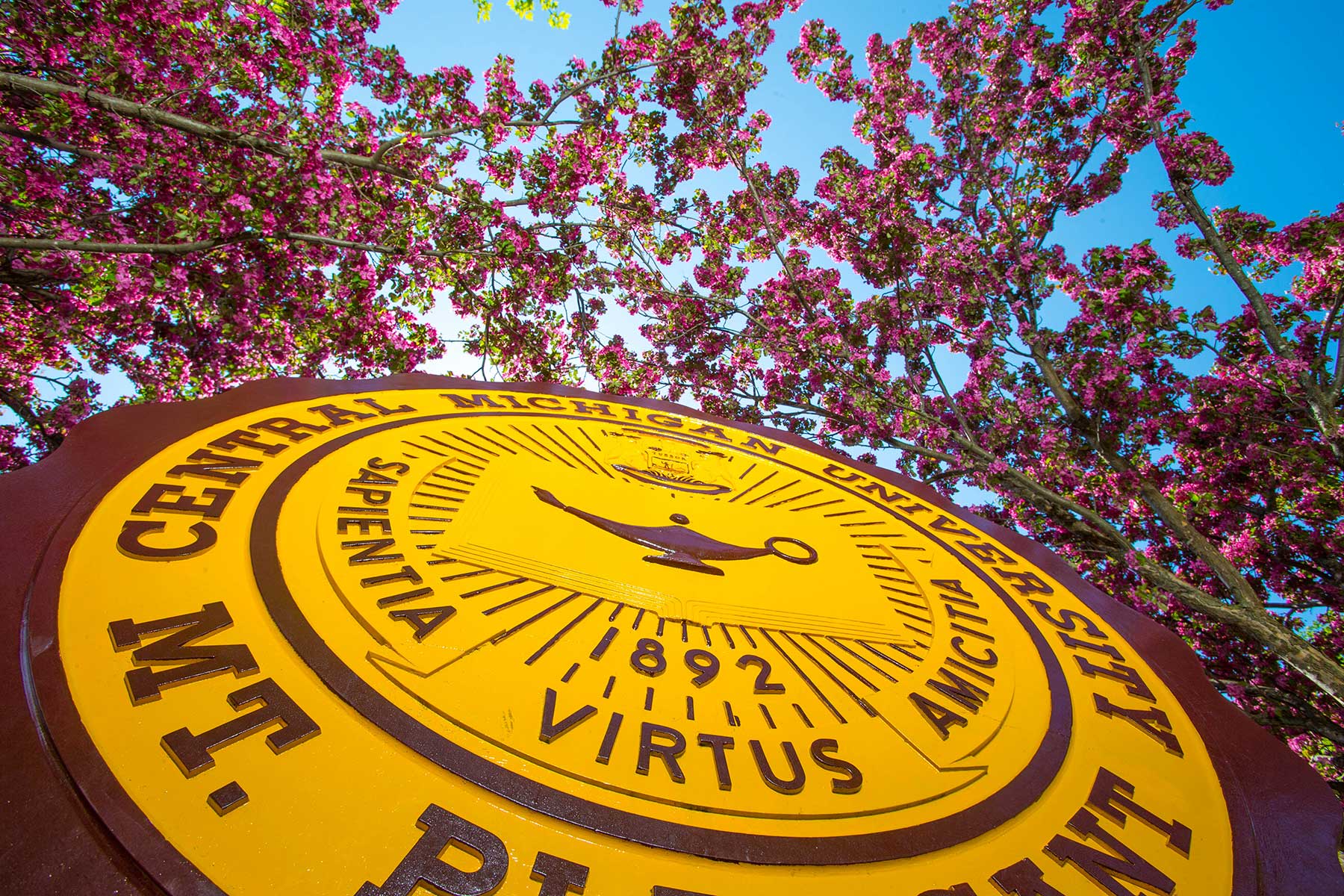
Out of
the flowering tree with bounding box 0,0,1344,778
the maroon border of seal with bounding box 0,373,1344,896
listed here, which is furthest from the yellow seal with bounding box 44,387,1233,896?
the flowering tree with bounding box 0,0,1344,778

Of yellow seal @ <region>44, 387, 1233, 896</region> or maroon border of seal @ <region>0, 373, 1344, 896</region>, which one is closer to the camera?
maroon border of seal @ <region>0, 373, 1344, 896</region>

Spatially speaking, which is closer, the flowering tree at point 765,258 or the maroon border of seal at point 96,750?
the maroon border of seal at point 96,750

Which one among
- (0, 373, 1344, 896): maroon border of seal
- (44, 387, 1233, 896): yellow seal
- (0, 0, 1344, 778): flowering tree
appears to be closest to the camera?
(0, 373, 1344, 896): maroon border of seal

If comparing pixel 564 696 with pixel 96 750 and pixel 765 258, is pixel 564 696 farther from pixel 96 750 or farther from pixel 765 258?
pixel 765 258

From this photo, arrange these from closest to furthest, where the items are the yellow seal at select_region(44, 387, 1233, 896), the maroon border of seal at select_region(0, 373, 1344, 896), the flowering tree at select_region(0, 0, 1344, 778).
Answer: the maroon border of seal at select_region(0, 373, 1344, 896) → the yellow seal at select_region(44, 387, 1233, 896) → the flowering tree at select_region(0, 0, 1344, 778)

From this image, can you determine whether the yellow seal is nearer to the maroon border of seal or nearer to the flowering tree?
the maroon border of seal

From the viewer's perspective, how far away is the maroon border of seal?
40.7 inches

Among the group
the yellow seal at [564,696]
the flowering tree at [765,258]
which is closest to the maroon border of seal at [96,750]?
the yellow seal at [564,696]

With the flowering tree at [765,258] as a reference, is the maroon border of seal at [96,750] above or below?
below

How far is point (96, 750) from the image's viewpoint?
117 cm

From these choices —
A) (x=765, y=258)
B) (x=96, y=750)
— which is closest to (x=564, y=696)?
(x=96, y=750)

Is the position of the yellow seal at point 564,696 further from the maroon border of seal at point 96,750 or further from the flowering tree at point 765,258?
the flowering tree at point 765,258

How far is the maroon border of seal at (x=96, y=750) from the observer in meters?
1.03

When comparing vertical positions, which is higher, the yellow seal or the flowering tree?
the flowering tree
